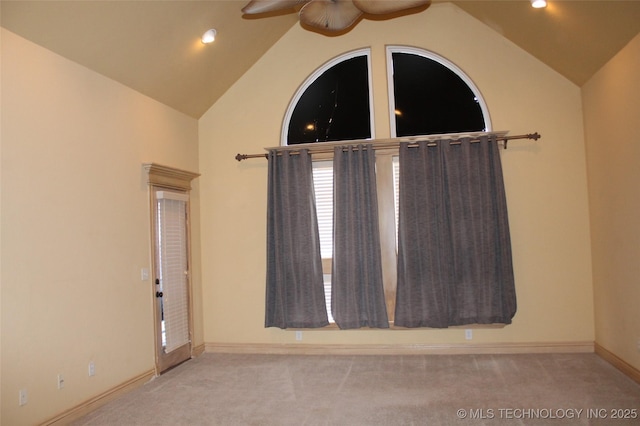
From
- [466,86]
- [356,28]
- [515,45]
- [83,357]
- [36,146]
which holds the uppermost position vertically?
[356,28]

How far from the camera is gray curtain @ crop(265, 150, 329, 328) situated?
5492 mm

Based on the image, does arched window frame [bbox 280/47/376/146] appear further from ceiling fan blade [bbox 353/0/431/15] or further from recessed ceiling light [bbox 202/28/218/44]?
ceiling fan blade [bbox 353/0/431/15]

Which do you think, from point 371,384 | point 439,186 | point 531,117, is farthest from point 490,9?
point 371,384

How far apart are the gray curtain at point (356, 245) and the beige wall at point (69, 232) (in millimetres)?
1977

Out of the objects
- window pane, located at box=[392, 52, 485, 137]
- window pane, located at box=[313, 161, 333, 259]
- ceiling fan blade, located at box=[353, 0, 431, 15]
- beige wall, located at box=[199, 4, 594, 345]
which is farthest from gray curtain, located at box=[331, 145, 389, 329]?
ceiling fan blade, located at box=[353, 0, 431, 15]

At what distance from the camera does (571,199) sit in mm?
5250

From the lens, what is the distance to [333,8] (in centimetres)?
361

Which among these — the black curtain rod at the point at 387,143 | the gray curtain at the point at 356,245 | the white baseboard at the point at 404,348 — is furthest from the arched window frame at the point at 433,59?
the white baseboard at the point at 404,348

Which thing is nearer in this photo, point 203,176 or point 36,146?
point 36,146

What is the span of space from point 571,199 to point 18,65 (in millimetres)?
5204

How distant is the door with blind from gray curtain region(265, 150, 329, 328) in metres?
0.93

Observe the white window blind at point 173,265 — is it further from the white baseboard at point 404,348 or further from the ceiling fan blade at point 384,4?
the ceiling fan blade at point 384,4

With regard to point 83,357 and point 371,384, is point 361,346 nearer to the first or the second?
point 371,384

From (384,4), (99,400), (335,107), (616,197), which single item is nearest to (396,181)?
(335,107)
